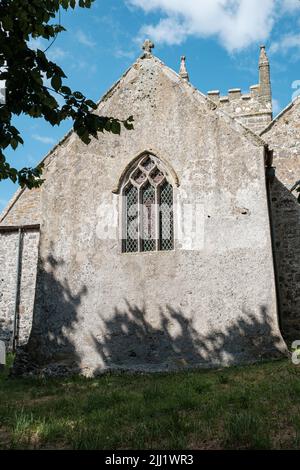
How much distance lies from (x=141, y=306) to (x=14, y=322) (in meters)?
7.15

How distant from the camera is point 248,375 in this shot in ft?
24.2

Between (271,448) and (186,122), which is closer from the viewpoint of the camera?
(271,448)

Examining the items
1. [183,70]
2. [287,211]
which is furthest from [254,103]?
[287,211]

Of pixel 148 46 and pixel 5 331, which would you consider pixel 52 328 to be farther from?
pixel 148 46

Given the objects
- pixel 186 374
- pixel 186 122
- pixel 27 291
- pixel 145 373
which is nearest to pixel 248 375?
pixel 186 374

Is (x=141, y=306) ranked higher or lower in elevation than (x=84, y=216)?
lower

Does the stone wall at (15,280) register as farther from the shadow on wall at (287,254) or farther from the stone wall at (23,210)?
the shadow on wall at (287,254)

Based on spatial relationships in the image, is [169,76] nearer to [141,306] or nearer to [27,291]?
[141,306]

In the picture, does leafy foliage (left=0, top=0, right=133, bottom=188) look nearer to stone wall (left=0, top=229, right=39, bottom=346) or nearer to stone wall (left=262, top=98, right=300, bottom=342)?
stone wall (left=262, top=98, right=300, bottom=342)

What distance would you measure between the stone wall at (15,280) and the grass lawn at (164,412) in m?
6.36

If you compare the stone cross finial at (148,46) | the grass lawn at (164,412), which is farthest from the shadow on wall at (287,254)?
the stone cross finial at (148,46)

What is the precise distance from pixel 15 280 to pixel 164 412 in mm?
10691

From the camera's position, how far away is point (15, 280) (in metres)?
15.0
